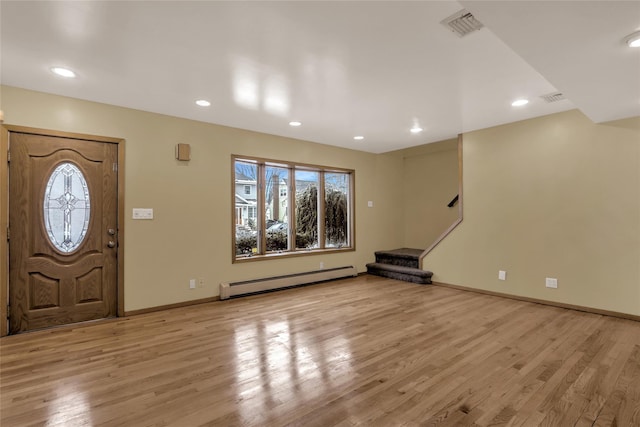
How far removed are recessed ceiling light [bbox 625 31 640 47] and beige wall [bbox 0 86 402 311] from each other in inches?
162

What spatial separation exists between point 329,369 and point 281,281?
105 inches

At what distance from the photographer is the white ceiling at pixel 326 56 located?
1939mm

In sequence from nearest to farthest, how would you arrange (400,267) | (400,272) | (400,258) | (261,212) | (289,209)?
(261,212) → (289,209) → (400,272) → (400,267) → (400,258)

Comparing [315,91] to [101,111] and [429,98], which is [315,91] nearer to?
[429,98]

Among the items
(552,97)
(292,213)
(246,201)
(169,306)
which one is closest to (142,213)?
(169,306)

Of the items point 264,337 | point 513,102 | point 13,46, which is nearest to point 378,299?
point 264,337

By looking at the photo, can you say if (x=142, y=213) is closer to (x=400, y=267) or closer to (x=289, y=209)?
(x=289, y=209)

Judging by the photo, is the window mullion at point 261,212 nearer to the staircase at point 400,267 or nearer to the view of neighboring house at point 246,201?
the view of neighboring house at point 246,201

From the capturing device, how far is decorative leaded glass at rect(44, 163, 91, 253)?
336 centimetres

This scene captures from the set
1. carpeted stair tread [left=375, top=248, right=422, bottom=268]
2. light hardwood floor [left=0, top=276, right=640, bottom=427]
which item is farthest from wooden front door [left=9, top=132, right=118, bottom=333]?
carpeted stair tread [left=375, top=248, right=422, bottom=268]

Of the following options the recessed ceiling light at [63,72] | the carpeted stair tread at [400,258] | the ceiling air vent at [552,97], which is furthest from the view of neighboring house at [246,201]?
the ceiling air vent at [552,97]

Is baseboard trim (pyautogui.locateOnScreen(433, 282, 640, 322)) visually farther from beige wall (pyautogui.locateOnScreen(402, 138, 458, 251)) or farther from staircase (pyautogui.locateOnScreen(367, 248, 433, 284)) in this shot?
beige wall (pyautogui.locateOnScreen(402, 138, 458, 251))

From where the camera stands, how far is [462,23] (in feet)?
6.95

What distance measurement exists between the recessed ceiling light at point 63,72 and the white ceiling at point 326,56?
0.05m
